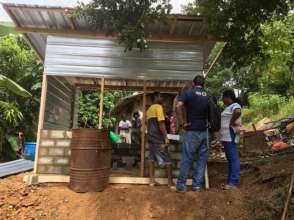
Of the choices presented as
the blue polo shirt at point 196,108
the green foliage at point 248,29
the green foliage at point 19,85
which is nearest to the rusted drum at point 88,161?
the blue polo shirt at point 196,108

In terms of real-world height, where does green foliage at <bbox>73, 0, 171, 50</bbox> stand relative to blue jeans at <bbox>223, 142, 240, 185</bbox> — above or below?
above

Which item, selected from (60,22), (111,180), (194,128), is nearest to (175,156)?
(194,128)

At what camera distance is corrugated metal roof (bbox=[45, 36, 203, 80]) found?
7312 millimetres

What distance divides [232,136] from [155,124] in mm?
1531

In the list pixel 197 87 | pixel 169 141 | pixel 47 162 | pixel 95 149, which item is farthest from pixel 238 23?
pixel 47 162

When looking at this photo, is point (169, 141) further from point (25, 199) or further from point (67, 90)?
point (67, 90)

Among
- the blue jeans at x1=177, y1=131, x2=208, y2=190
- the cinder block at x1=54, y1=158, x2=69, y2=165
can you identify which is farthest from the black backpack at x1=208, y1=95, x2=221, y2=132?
the cinder block at x1=54, y1=158, x2=69, y2=165

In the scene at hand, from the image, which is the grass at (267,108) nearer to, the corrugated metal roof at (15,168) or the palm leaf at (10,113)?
the palm leaf at (10,113)

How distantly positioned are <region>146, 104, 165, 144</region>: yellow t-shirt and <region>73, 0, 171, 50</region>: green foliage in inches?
57.1

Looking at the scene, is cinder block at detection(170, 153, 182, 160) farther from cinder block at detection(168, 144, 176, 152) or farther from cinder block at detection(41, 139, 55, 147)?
cinder block at detection(41, 139, 55, 147)

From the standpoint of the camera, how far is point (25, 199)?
6027 mm

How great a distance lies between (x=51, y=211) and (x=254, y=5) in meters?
A: 5.14

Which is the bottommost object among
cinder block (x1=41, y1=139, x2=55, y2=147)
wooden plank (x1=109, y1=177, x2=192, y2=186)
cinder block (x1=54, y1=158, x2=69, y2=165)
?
wooden plank (x1=109, y1=177, x2=192, y2=186)

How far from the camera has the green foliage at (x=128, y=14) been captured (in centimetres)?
571
